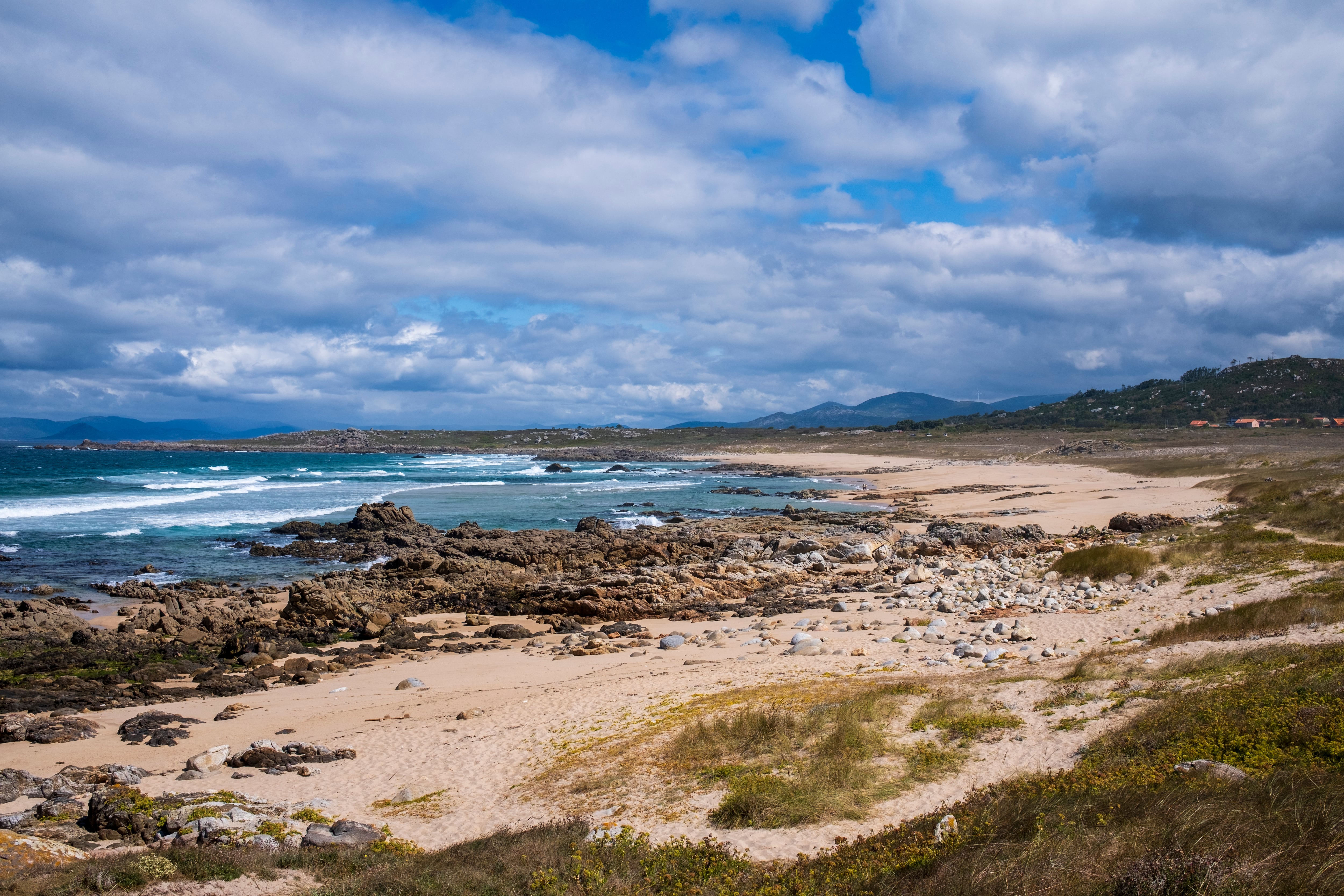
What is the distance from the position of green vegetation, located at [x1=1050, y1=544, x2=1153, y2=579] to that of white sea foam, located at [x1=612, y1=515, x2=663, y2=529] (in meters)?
19.4

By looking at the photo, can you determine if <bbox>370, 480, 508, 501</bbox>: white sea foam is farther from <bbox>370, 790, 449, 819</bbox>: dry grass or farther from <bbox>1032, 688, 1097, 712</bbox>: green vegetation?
<bbox>1032, 688, 1097, 712</bbox>: green vegetation

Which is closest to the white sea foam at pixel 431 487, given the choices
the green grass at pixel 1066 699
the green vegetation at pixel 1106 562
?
the green vegetation at pixel 1106 562

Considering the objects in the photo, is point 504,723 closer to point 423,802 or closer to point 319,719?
point 423,802

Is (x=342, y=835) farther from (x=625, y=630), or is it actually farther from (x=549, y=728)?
(x=625, y=630)

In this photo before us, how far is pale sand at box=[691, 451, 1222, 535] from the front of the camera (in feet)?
102

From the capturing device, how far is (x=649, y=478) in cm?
6969

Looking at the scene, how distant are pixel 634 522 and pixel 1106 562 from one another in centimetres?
2323

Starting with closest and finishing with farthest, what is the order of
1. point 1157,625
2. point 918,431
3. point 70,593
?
point 1157,625, point 70,593, point 918,431

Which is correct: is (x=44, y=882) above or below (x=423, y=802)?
above

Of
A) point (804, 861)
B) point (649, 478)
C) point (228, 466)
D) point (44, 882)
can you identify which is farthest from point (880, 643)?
point (228, 466)

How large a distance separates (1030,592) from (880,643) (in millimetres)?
5886

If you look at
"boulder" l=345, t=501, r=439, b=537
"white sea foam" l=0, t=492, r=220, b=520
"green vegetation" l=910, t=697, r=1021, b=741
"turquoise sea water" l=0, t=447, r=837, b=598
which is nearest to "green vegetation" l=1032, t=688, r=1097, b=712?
"green vegetation" l=910, t=697, r=1021, b=741

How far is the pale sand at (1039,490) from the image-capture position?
102 ft

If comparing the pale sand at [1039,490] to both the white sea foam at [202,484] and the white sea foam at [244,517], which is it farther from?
the white sea foam at [202,484]
